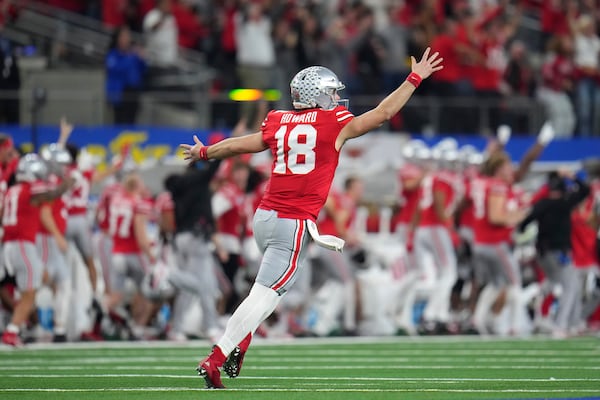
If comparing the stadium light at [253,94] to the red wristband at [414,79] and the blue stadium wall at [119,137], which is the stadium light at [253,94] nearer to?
the blue stadium wall at [119,137]

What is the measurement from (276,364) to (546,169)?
32.7 feet

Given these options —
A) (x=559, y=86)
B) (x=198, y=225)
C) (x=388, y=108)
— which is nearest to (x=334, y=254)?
(x=198, y=225)

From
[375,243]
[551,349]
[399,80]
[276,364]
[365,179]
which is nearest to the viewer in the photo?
[276,364]

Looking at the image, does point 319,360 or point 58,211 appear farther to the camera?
point 58,211

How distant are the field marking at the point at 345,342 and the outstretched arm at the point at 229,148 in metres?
5.26

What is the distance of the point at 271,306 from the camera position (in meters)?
10.6

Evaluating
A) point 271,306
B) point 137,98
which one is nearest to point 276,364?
point 271,306

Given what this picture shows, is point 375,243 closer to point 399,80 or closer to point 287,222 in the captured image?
point 399,80

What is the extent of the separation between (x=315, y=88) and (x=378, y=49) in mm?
13216

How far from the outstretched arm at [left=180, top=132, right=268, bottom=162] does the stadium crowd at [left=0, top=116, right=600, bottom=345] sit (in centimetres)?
594

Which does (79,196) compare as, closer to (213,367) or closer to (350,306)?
(350,306)

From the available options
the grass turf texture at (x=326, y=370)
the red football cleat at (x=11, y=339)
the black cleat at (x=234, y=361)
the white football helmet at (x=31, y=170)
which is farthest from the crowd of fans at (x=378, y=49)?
the black cleat at (x=234, y=361)

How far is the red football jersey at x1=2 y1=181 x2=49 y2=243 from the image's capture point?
16312mm

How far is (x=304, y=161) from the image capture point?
1080 centimetres
